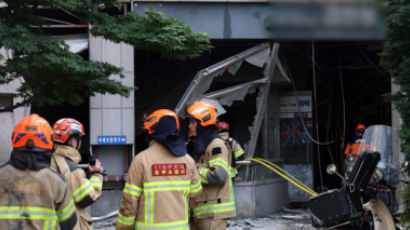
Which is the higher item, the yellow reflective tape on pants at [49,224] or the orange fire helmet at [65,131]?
the orange fire helmet at [65,131]

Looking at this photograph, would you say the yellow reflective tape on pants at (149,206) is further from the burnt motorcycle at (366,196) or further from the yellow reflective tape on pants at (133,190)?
the burnt motorcycle at (366,196)

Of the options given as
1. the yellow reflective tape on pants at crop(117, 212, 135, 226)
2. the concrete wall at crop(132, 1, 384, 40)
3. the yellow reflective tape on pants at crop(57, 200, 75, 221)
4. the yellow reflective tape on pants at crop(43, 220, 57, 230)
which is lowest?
the yellow reflective tape on pants at crop(117, 212, 135, 226)

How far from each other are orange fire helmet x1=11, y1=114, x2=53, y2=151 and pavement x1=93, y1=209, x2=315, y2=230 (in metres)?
6.43

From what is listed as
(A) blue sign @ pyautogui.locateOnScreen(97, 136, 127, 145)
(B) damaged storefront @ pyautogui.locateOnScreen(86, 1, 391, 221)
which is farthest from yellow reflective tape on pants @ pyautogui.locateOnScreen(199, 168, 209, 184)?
(A) blue sign @ pyautogui.locateOnScreen(97, 136, 127, 145)

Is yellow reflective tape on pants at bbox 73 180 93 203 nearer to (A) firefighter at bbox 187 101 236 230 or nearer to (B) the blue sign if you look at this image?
(A) firefighter at bbox 187 101 236 230

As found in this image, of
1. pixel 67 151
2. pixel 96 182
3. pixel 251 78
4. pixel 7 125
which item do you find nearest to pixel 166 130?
pixel 96 182

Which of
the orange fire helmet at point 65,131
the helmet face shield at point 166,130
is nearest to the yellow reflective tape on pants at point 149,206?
the helmet face shield at point 166,130

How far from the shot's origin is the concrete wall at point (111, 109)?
1049 cm

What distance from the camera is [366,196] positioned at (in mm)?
6027

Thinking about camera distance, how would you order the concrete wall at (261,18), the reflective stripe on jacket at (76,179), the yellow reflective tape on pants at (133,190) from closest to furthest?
A: the yellow reflective tape on pants at (133,190) → the reflective stripe on jacket at (76,179) → the concrete wall at (261,18)

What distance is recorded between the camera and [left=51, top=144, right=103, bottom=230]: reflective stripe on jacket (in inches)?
168

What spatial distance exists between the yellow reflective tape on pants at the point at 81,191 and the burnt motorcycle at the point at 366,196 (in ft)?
8.85

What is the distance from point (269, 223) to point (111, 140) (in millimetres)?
3626

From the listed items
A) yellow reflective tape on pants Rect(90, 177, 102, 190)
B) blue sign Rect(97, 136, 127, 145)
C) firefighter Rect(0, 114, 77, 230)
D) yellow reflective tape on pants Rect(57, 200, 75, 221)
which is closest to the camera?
firefighter Rect(0, 114, 77, 230)
